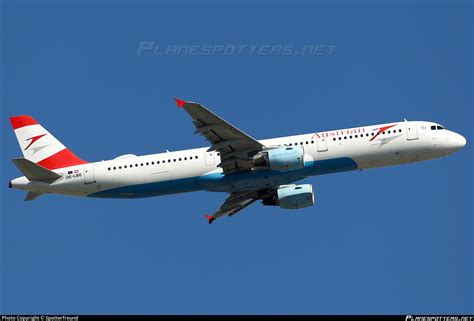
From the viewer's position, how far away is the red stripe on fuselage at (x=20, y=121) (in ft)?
222

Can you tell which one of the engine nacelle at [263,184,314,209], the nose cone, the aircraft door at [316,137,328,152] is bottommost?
the engine nacelle at [263,184,314,209]

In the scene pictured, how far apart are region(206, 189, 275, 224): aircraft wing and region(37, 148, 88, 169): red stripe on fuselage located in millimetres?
11962

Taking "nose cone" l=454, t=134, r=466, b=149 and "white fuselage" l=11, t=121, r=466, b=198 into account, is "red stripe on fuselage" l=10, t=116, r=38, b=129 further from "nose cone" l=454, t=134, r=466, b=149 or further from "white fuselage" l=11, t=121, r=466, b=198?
"nose cone" l=454, t=134, r=466, b=149

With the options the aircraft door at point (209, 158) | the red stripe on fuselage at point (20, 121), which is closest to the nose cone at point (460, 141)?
the aircraft door at point (209, 158)

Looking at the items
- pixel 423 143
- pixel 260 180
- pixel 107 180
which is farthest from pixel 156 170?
pixel 423 143

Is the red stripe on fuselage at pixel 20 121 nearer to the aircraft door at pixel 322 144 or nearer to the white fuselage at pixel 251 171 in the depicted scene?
the white fuselage at pixel 251 171

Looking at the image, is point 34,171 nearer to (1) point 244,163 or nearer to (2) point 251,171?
(1) point 244,163

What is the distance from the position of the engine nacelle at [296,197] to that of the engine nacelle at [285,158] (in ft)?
12.9

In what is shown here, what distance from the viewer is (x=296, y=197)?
63219mm

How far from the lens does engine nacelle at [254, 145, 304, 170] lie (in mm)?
59469

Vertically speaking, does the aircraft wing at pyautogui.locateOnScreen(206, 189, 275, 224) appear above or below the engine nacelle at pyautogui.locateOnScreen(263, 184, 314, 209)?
above

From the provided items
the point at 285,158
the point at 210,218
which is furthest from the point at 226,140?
the point at 210,218

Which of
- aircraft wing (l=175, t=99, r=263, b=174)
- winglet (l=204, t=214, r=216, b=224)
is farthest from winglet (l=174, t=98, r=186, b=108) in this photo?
winglet (l=204, t=214, r=216, b=224)

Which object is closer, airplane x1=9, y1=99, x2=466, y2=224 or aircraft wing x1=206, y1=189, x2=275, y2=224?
airplane x1=9, y1=99, x2=466, y2=224
